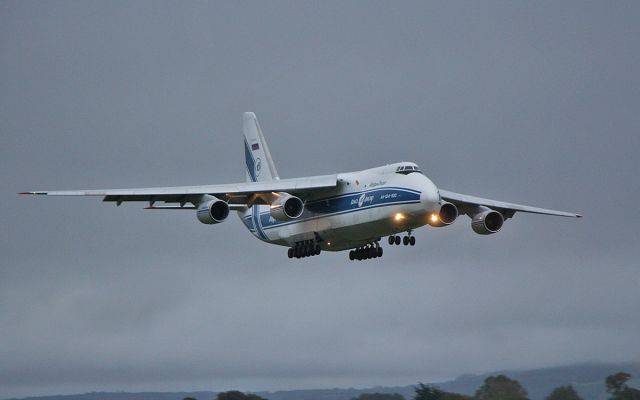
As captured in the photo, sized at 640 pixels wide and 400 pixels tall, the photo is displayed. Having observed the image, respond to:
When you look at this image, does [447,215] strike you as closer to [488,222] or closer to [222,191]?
[488,222]

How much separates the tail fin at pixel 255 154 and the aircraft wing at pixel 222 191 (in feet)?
20.5

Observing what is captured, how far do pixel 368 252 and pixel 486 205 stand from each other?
467 cm

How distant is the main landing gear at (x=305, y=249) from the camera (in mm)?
59125

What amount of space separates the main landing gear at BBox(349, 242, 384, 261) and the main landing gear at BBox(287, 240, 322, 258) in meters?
1.80

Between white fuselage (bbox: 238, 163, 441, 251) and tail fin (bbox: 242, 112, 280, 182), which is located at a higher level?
tail fin (bbox: 242, 112, 280, 182)

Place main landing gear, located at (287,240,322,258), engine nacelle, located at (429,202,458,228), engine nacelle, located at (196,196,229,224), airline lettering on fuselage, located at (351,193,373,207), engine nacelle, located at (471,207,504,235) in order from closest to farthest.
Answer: engine nacelle, located at (196,196,229,224), airline lettering on fuselage, located at (351,193,373,207), engine nacelle, located at (429,202,458,228), main landing gear, located at (287,240,322,258), engine nacelle, located at (471,207,504,235)

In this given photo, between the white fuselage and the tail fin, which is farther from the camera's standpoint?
the tail fin

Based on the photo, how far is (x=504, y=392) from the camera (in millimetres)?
58250

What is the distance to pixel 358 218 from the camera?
56625 millimetres

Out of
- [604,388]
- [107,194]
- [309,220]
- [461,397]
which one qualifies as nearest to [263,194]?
[309,220]

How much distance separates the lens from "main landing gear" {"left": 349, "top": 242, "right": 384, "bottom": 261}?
60.3 m

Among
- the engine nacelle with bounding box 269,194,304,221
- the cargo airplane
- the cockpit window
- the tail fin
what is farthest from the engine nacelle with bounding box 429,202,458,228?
the tail fin

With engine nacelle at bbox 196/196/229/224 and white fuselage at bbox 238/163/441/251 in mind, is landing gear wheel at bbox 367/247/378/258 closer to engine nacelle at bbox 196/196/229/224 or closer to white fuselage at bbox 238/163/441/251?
white fuselage at bbox 238/163/441/251

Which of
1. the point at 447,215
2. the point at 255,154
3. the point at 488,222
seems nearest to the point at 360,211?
the point at 447,215
